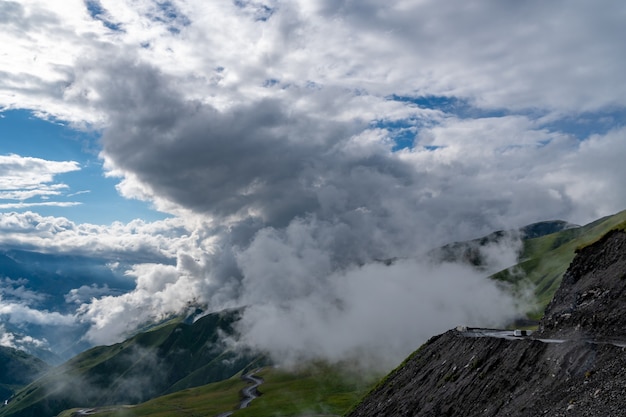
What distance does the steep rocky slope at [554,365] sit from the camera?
3997cm

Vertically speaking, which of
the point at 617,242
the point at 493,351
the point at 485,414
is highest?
the point at 617,242

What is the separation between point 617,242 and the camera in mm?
58312

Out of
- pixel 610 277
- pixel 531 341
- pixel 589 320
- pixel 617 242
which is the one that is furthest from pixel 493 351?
pixel 617 242

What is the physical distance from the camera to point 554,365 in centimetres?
4575

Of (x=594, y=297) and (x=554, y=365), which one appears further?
(x=594, y=297)

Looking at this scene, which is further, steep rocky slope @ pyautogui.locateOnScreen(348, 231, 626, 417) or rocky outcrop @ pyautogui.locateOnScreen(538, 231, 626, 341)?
rocky outcrop @ pyautogui.locateOnScreen(538, 231, 626, 341)

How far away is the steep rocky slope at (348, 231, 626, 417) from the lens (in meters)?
40.0

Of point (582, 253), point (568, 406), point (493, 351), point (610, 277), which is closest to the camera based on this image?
point (568, 406)

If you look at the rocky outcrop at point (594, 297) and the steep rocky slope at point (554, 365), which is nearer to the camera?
the steep rocky slope at point (554, 365)

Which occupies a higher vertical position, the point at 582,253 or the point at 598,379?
the point at 582,253

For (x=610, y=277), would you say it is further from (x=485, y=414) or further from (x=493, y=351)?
(x=485, y=414)

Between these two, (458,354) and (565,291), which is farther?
(458,354)

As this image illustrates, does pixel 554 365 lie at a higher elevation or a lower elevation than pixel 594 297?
lower

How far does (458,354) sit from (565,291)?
1543 centimetres
